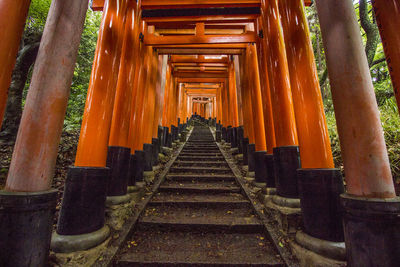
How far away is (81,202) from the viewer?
6.03ft

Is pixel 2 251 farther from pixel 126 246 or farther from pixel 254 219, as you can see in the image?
Answer: pixel 254 219

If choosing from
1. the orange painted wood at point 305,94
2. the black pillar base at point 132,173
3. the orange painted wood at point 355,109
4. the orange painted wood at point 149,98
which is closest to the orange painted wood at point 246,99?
the orange painted wood at point 305,94

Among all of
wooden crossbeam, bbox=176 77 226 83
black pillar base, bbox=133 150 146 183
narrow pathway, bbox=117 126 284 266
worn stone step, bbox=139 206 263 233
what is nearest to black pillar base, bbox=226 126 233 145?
wooden crossbeam, bbox=176 77 226 83

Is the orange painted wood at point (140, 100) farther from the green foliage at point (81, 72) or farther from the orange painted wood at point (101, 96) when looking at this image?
the green foliage at point (81, 72)

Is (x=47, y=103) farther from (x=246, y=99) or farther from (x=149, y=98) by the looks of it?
(x=246, y=99)

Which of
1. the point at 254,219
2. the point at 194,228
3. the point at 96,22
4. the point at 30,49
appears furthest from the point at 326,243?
the point at 96,22

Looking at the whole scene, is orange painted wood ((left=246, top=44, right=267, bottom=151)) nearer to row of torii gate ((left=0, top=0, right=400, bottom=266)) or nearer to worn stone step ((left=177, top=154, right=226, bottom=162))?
row of torii gate ((left=0, top=0, right=400, bottom=266))

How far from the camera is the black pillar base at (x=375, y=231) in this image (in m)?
1.11

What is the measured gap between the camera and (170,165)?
4.71 meters

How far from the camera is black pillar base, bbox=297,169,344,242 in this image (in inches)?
65.2

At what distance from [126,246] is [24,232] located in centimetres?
117

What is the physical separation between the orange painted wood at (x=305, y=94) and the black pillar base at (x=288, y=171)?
0.45 meters

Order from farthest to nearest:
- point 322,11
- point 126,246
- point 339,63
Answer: point 126,246 → point 322,11 → point 339,63

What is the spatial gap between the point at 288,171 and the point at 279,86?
1204 millimetres
